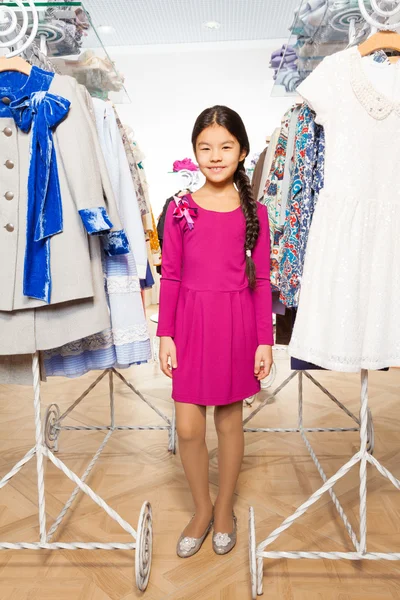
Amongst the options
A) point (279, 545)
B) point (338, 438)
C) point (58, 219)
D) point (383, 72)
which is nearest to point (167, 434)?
point (338, 438)

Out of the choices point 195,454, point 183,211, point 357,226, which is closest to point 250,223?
point 183,211

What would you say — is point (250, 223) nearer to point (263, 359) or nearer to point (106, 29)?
point (263, 359)

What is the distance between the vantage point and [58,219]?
138cm

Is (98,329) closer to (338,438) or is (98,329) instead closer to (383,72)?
(383,72)

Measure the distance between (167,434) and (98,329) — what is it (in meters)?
1.41

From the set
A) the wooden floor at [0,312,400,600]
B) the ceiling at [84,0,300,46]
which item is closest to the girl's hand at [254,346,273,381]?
the wooden floor at [0,312,400,600]

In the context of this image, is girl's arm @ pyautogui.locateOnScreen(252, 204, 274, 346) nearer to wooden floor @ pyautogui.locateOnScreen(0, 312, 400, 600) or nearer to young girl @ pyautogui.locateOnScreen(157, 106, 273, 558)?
young girl @ pyautogui.locateOnScreen(157, 106, 273, 558)

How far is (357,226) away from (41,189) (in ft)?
2.91

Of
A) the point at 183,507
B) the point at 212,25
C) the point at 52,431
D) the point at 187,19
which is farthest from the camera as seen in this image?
the point at 212,25

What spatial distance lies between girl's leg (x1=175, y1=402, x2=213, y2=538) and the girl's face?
0.74 metres

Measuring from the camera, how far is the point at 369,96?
1.37 m

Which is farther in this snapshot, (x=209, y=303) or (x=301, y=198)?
(x=301, y=198)

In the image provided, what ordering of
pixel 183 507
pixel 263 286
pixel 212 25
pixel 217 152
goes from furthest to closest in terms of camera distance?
pixel 212 25 → pixel 183 507 → pixel 263 286 → pixel 217 152

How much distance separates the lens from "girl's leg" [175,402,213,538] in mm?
1594
